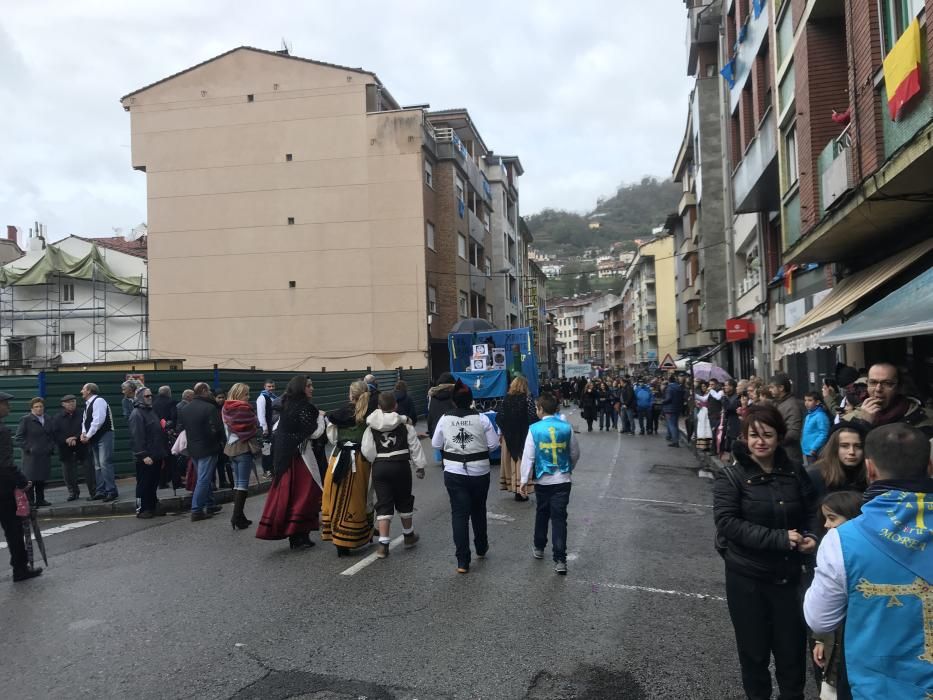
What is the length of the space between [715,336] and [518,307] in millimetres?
24105

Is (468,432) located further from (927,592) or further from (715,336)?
(715,336)

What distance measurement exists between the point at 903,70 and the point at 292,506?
343 inches

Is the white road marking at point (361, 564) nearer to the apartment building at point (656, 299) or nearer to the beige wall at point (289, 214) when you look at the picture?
the beige wall at point (289, 214)

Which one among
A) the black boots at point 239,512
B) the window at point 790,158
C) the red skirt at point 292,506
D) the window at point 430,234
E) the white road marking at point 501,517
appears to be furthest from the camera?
the window at point 430,234

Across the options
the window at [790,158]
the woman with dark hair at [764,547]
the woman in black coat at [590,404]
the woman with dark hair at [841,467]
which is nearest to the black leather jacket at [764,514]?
the woman with dark hair at [764,547]

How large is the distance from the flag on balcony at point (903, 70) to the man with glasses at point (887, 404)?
4.99m

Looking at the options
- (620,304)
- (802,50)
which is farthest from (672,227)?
(620,304)

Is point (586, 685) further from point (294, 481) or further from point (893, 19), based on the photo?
point (893, 19)

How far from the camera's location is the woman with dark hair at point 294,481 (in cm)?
776

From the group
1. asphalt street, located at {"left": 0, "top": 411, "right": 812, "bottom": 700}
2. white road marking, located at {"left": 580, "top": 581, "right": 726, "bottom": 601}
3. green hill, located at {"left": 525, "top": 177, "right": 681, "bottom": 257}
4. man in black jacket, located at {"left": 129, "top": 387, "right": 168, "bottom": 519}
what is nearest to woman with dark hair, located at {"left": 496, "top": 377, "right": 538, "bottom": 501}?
asphalt street, located at {"left": 0, "top": 411, "right": 812, "bottom": 700}

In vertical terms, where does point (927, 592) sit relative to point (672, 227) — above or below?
below

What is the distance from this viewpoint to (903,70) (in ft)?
28.7

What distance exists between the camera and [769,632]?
3.58 m

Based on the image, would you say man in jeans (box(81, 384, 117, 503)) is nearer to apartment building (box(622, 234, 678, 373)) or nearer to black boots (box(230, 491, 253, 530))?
black boots (box(230, 491, 253, 530))
